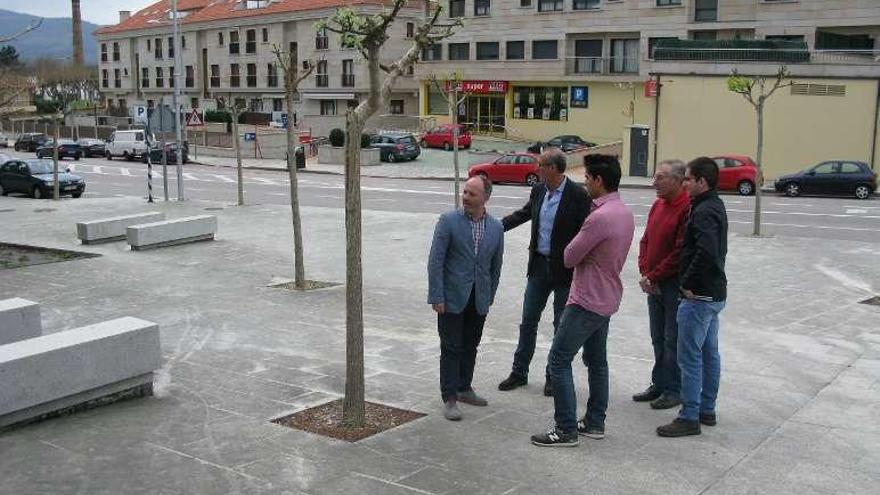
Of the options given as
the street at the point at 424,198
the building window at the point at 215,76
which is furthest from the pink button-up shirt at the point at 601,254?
the building window at the point at 215,76

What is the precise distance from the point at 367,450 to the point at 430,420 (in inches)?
29.3

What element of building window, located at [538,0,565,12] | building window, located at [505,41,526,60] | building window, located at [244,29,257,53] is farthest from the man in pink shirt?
building window, located at [244,29,257,53]

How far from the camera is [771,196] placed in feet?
102

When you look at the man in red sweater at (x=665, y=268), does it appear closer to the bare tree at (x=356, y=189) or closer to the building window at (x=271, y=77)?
the bare tree at (x=356, y=189)

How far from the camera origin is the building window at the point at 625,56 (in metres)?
51.1

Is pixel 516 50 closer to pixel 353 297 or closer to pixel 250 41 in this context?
pixel 250 41

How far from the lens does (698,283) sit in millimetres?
6312

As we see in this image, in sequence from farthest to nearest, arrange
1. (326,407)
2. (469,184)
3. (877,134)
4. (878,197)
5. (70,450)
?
1. (877,134)
2. (878,197)
3. (326,407)
4. (469,184)
5. (70,450)

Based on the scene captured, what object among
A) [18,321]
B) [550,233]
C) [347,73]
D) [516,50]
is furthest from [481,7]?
[550,233]

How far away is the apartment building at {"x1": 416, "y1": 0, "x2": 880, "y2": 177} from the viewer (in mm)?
33688

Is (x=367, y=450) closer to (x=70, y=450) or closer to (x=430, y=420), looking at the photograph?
(x=430, y=420)

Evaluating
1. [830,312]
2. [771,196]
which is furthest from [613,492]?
[771,196]

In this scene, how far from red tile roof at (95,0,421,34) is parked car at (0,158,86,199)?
27.4 metres

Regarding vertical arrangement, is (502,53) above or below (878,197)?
above
